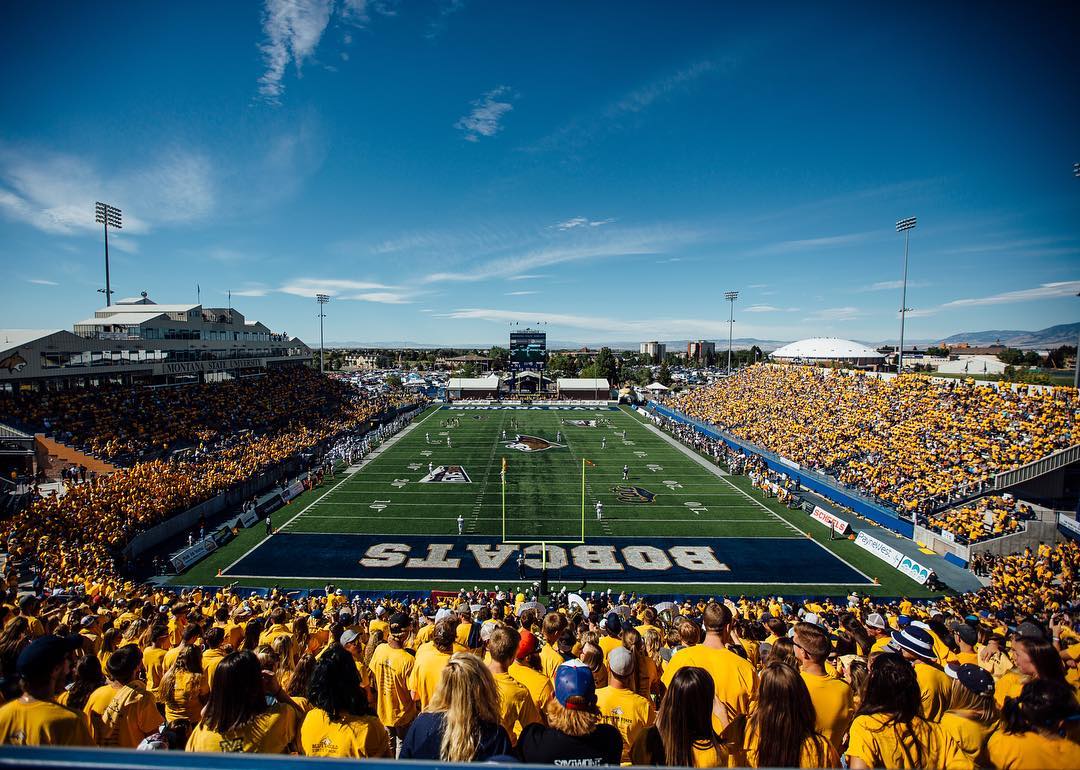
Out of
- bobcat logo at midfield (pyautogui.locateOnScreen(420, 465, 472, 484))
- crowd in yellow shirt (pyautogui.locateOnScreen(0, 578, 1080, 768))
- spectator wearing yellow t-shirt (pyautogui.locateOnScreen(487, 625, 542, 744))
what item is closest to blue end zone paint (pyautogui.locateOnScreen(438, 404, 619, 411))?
bobcat logo at midfield (pyautogui.locateOnScreen(420, 465, 472, 484))

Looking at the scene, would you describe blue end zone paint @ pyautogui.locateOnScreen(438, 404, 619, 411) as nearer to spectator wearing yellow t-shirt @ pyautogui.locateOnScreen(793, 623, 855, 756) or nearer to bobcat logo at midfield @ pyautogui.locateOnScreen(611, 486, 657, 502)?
bobcat logo at midfield @ pyautogui.locateOnScreen(611, 486, 657, 502)

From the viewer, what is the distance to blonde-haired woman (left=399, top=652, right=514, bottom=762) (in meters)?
2.54

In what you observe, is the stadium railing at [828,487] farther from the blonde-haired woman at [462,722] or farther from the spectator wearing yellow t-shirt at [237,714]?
the spectator wearing yellow t-shirt at [237,714]

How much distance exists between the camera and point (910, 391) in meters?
32.0

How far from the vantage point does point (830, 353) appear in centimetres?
7569

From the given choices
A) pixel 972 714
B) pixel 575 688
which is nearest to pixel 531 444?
pixel 972 714

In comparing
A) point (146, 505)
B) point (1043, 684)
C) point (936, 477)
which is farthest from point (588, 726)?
point (936, 477)

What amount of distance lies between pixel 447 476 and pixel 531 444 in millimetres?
10841

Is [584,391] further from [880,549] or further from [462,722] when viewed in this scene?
[462,722]

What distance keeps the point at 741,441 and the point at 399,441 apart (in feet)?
84.2

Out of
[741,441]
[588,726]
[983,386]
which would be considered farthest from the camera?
[741,441]

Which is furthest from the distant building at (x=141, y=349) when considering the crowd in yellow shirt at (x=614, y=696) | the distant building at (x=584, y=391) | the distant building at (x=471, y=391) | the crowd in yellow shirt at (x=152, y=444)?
the distant building at (x=584, y=391)

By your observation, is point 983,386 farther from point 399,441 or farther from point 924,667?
point 399,441

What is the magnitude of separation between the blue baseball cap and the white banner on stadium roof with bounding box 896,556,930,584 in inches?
743
